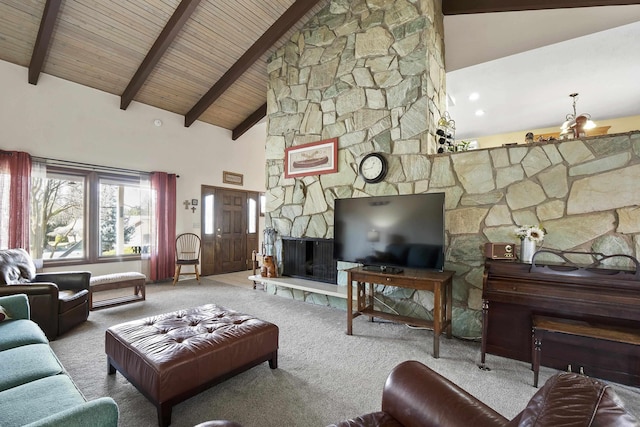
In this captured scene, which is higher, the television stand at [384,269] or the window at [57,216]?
the window at [57,216]

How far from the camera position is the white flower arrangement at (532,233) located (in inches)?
102

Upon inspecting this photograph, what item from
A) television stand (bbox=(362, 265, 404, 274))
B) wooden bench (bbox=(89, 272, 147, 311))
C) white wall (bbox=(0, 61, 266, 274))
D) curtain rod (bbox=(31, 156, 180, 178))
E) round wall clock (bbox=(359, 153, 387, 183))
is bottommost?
wooden bench (bbox=(89, 272, 147, 311))

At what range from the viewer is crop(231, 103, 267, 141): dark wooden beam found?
259 inches

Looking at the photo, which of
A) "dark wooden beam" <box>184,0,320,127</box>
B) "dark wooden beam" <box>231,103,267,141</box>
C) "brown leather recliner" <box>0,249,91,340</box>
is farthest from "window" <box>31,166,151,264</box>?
"dark wooden beam" <box>231,103,267,141</box>

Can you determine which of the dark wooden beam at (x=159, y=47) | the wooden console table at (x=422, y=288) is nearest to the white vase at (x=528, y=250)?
the wooden console table at (x=422, y=288)

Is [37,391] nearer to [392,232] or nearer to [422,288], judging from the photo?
[422,288]

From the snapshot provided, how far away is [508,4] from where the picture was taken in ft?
11.4

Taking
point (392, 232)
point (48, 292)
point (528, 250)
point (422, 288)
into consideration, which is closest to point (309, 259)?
point (392, 232)

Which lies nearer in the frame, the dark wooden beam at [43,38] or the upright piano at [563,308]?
the upright piano at [563,308]

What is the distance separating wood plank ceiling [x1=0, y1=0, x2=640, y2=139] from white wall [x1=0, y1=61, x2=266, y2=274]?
227 mm

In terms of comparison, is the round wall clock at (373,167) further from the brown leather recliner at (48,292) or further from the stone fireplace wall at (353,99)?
the brown leather recliner at (48,292)

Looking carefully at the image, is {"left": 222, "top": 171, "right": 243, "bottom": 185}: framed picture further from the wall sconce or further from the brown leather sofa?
the brown leather sofa

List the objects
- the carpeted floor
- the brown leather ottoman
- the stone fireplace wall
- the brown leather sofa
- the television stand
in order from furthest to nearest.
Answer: the stone fireplace wall → the television stand → the carpeted floor → the brown leather ottoman → the brown leather sofa

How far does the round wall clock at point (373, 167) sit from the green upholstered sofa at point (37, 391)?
3338 mm
